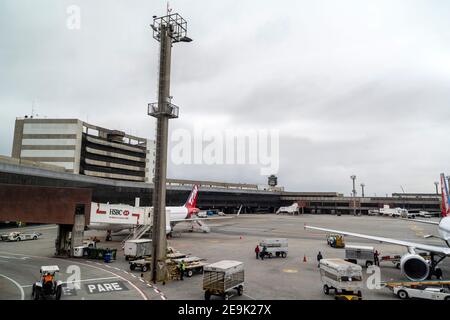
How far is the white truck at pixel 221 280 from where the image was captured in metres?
22.9

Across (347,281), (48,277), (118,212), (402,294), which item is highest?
(118,212)

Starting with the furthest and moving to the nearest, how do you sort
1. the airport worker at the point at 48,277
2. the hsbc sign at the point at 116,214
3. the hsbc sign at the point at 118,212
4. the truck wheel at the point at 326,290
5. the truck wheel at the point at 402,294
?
the hsbc sign at the point at 118,212, the hsbc sign at the point at 116,214, the truck wheel at the point at 326,290, the truck wheel at the point at 402,294, the airport worker at the point at 48,277

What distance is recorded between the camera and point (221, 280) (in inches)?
902

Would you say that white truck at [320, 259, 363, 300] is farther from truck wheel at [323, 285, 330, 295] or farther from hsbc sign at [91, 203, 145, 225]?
hsbc sign at [91, 203, 145, 225]

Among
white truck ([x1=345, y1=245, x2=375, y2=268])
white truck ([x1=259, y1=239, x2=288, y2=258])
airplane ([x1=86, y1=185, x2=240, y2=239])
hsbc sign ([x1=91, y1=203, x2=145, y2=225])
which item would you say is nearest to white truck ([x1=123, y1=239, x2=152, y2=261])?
hsbc sign ([x1=91, y1=203, x2=145, y2=225])

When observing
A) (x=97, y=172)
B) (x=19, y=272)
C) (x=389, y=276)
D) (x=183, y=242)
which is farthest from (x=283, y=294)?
(x=97, y=172)

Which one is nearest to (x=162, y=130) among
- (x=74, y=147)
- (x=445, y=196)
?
(x=445, y=196)

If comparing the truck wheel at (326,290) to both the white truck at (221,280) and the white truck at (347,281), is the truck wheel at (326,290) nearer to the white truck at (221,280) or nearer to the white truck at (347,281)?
the white truck at (347,281)

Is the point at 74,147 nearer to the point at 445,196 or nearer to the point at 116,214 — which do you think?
the point at 116,214

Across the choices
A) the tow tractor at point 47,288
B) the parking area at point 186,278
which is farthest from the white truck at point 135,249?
the tow tractor at point 47,288

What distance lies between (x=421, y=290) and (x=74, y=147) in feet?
411

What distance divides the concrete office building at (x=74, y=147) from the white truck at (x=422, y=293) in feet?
403

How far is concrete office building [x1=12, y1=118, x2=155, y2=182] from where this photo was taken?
12188cm

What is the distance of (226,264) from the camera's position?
24.8 metres
